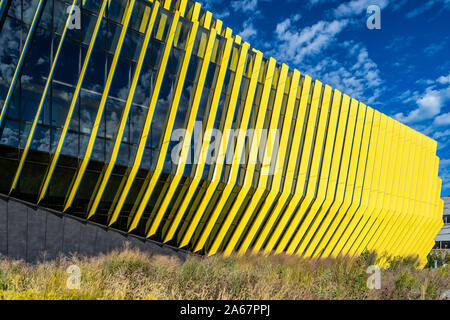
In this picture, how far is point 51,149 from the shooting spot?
45.1 feet

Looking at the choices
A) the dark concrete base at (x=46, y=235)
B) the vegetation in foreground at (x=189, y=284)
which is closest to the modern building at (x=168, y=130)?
the dark concrete base at (x=46, y=235)

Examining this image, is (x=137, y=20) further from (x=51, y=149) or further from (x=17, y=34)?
(x=51, y=149)

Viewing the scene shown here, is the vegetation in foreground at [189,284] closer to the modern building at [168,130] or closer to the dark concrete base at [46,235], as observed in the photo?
the dark concrete base at [46,235]

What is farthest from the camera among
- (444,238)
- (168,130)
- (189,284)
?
(444,238)

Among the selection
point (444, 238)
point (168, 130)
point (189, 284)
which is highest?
point (444, 238)


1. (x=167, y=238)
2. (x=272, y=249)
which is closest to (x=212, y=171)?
(x=167, y=238)

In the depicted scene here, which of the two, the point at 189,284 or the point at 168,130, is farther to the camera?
the point at 168,130

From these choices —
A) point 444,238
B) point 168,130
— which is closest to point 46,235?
point 168,130

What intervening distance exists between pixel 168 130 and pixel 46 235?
23.0ft

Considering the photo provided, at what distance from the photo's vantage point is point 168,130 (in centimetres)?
1543

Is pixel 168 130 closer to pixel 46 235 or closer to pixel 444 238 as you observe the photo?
pixel 46 235

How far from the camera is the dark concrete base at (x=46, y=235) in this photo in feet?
44.4
